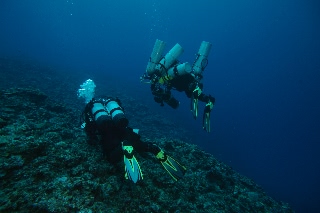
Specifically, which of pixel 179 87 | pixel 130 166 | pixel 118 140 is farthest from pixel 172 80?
pixel 130 166

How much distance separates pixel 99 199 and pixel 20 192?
0.98 m

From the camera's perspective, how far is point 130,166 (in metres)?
3.31

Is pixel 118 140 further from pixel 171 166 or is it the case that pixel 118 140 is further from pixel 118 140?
pixel 171 166

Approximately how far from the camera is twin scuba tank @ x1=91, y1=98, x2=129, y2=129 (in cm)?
404

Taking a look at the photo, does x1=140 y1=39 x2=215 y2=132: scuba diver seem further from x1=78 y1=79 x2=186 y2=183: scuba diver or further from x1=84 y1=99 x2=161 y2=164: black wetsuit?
x1=84 y1=99 x2=161 y2=164: black wetsuit

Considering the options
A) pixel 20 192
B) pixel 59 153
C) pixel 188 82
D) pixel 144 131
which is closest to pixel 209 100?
pixel 188 82

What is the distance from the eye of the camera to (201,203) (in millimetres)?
3557

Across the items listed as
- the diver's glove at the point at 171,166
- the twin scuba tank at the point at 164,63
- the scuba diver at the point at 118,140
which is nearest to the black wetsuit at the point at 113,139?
the scuba diver at the point at 118,140

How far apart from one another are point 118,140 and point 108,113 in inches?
37.2

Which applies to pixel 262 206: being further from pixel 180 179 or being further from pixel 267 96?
pixel 267 96

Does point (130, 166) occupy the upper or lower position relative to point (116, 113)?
lower

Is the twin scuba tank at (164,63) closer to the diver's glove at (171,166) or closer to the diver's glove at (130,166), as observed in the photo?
the diver's glove at (171,166)

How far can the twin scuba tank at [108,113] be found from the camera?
4.04m

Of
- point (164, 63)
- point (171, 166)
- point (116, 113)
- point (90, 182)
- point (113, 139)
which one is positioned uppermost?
point (164, 63)
